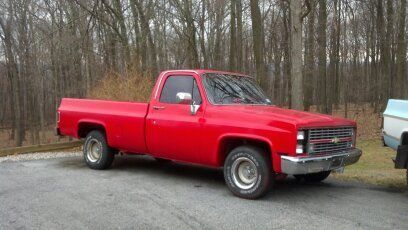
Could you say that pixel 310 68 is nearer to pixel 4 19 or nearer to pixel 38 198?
pixel 38 198

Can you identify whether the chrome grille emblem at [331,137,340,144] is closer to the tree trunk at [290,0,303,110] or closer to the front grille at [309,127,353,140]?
the front grille at [309,127,353,140]

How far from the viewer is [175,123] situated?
7719mm

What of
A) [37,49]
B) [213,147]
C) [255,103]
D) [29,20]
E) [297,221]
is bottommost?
[297,221]

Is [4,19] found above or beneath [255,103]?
above

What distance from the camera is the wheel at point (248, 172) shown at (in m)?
6.62

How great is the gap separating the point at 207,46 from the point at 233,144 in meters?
31.1

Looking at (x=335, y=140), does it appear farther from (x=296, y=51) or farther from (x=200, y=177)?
(x=296, y=51)

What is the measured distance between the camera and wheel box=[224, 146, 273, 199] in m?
6.62

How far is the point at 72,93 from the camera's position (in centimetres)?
3078

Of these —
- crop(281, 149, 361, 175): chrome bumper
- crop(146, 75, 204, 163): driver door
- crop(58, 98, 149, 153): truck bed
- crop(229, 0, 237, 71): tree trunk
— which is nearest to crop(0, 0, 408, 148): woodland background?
crop(229, 0, 237, 71): tree trunk

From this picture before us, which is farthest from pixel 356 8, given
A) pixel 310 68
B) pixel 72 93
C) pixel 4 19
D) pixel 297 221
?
pixel 297 221

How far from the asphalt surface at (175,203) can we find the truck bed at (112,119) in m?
0.62

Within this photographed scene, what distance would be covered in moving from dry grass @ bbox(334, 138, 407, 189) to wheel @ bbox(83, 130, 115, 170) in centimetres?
432

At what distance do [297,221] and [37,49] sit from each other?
32099 millimetres
